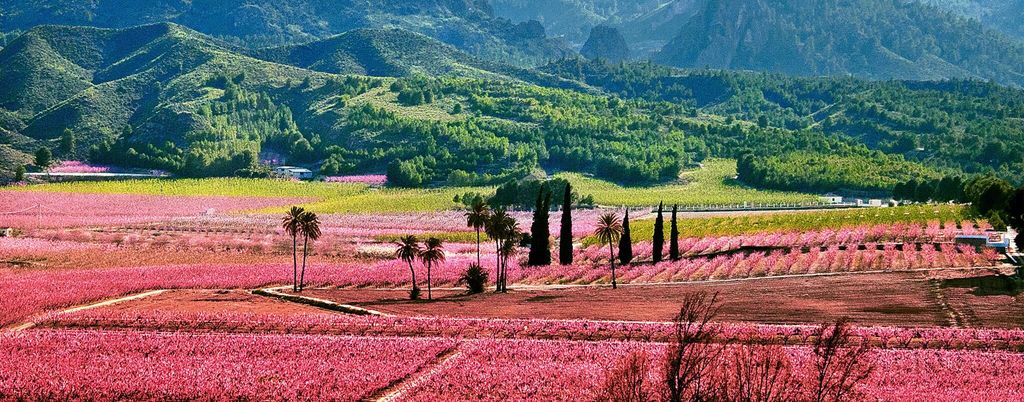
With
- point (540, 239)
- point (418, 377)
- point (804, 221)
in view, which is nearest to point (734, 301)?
point (418, 377)

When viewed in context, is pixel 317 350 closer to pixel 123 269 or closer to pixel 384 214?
pixel 123 269

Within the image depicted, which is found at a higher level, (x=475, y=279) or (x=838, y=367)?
(x=475, y=279)

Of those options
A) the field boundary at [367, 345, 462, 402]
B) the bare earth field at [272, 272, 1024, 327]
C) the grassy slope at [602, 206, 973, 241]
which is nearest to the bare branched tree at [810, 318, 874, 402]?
the bare earth field at [272, 272, 1024, 327]

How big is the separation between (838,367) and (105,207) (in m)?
124

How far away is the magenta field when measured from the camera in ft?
172

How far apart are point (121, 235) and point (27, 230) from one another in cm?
941

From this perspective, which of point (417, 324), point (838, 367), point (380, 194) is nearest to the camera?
point (838, 367)

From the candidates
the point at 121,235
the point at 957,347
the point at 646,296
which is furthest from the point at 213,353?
the point at 121,235

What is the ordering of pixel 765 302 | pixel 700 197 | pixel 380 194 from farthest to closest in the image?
pixel 380 194
pixel 700 197
pixel 765 302

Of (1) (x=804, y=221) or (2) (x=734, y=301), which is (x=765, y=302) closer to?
(2) (x=734, y=301)

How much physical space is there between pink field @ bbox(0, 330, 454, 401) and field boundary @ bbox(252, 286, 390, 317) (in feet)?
31.8

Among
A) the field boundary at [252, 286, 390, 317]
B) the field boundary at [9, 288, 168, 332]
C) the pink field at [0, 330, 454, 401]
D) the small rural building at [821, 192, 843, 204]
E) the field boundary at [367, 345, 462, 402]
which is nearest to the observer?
the field boundary at [367, 345, 462, 402]

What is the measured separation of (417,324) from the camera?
66.9 metres

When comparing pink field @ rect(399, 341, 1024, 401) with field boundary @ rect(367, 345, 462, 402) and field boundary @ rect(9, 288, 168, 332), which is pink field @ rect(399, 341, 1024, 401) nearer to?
field boundary @ rect(367, 345, 462, 402)
